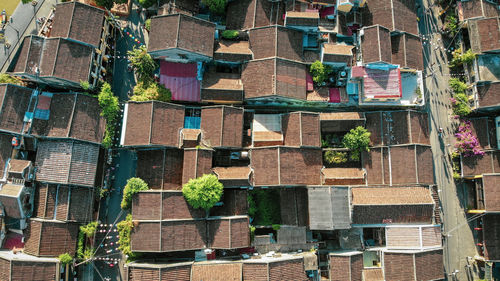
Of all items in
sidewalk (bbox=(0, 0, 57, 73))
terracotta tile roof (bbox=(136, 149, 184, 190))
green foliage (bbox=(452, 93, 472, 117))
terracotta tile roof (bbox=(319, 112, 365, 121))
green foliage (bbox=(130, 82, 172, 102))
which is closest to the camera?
terracotta tile roof (bbox=(136, 149, 184, 190))

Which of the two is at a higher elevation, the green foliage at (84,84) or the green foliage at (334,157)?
the green foliage at (84,84)

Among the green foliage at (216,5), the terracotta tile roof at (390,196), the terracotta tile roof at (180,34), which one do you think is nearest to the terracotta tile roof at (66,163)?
the terracotta tile roof at (180,34)

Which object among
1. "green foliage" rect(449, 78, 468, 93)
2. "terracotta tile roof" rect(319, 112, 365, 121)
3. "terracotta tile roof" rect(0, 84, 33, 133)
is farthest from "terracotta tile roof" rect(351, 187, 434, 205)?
"terracotta tile roof" rect(0, 84, 33, 133)

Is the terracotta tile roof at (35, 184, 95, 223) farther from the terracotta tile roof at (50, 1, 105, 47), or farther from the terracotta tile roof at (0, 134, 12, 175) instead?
the terracotta tile roof at (50, 1, 105, 47)

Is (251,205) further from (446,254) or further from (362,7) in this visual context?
(362,7)

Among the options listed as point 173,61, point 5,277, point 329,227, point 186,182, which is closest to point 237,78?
point 173,61

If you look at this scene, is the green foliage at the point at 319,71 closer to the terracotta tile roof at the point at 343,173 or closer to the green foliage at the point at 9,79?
the terracotta tile roof at the point at 343,173

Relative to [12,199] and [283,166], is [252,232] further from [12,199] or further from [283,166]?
[12,199]
